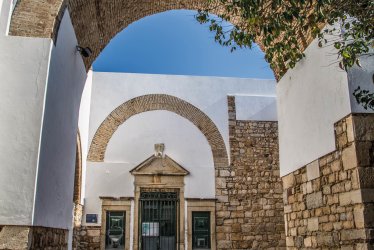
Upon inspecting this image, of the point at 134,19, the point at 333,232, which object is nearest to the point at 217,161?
the point at 134,19

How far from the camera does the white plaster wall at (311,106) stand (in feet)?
13.2

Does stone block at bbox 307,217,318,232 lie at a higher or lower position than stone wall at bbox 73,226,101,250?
higher

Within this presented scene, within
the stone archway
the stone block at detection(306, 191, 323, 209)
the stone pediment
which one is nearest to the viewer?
the stone block at detection(306, 191, 323, 209)

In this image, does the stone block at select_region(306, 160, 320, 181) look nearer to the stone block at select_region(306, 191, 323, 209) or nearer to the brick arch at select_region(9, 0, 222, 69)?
the stone block at select_region(306, 191, 323, 209)

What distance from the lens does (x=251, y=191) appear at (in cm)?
957

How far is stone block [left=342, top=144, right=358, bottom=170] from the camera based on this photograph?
3646mm

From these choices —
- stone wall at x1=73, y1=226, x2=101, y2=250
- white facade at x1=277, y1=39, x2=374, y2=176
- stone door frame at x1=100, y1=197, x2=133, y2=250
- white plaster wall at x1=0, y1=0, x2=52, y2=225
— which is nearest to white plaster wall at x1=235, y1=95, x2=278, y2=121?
stone door frame at x1=100, y1=197, x2=133, y2=250

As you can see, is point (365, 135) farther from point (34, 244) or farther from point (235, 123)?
point (235, 123)

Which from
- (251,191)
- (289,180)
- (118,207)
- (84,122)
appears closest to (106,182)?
(118,207)

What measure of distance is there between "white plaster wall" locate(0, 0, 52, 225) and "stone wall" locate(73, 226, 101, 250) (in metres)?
5.73

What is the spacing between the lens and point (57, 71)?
13.3 feet

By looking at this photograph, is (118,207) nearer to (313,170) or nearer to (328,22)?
(313,170)

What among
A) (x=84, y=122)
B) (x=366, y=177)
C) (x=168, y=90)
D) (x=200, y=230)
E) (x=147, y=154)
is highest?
(x=168, y=90)

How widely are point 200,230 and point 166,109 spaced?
310cm
